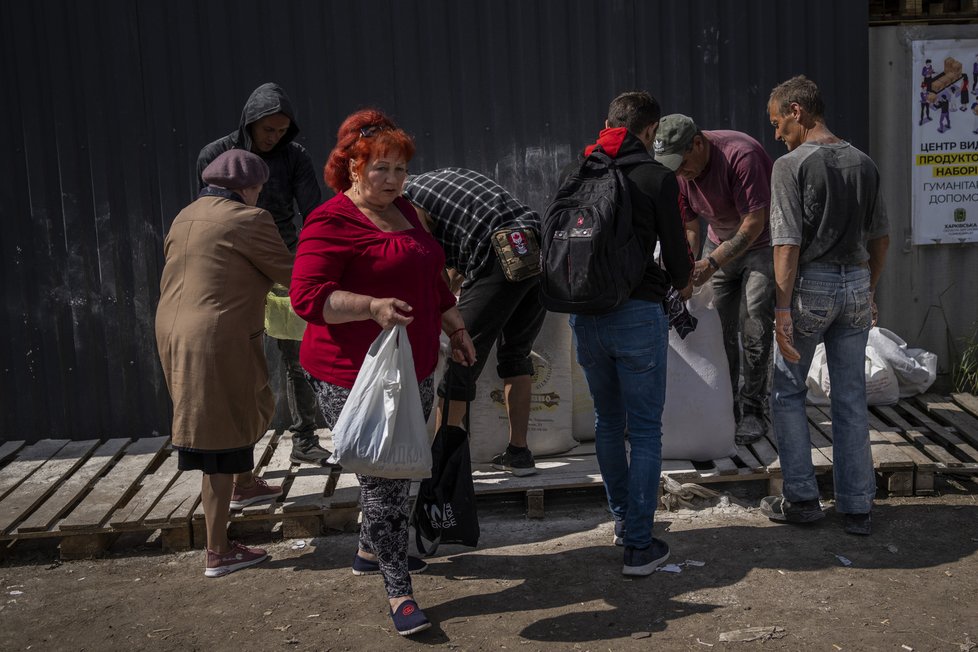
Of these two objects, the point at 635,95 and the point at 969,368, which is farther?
the point at 969,368

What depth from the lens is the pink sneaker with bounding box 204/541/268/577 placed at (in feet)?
14.6

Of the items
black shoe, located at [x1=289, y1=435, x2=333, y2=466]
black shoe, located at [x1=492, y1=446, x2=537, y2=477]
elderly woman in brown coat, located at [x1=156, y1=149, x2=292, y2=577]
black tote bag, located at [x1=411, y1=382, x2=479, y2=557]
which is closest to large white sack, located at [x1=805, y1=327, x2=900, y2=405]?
black shoe, located at [x1=492, y1=446, x2=537, y2=477]

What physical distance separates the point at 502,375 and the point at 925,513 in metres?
2.15

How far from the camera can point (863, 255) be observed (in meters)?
4.41

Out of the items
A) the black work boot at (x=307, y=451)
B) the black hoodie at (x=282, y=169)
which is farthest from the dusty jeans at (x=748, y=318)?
the black work boot at (x=307, y=451)

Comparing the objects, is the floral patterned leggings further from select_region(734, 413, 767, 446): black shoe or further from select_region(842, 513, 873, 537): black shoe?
select_region(734, 413, 767, 446): black shoe

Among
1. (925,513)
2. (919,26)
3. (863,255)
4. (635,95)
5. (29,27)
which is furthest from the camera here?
(919,26)

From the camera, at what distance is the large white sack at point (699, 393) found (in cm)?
516

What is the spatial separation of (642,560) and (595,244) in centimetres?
136

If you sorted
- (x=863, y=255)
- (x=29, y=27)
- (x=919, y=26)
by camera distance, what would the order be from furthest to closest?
(x=919, y=26), (x=29, y=27), (x=863, y=255)

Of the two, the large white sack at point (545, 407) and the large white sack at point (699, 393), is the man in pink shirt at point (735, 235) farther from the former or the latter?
the large white sack at point (545, 407)

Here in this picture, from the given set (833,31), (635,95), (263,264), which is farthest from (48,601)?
(833,31)

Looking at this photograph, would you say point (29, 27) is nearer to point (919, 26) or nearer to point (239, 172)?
point (239, 172)

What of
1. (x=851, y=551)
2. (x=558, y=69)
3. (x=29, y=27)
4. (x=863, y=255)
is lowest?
(x=851, y=551)
